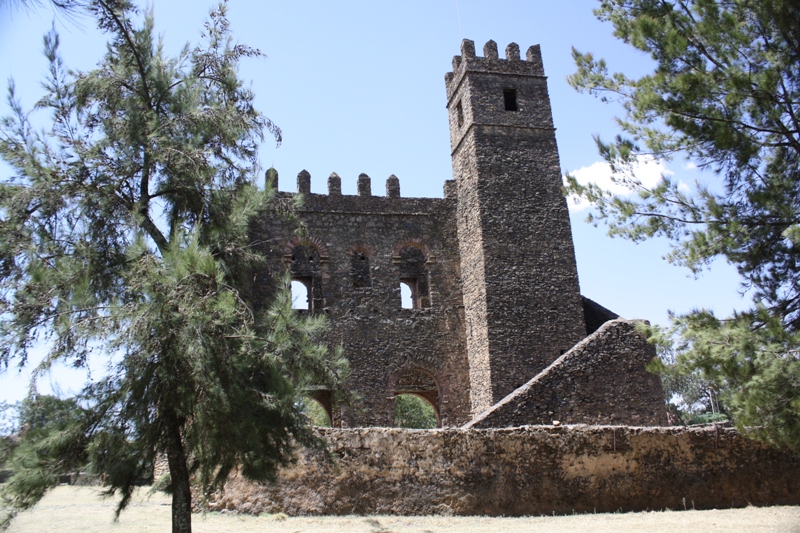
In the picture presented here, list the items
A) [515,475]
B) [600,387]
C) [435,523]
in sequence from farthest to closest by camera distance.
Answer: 1. [600,387]
2. [515,475]
3. [435,523]

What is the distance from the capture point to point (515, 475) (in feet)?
30.6

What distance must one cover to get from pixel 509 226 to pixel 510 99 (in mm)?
3722

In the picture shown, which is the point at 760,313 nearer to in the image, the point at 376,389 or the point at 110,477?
the point at 110,477

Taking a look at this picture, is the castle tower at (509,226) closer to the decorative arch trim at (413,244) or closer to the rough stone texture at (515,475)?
the decorative arch trim at (413,244)

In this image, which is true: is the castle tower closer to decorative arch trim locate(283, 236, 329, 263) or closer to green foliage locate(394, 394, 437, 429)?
decorative arch trim locate(283, 236, 329, 263)

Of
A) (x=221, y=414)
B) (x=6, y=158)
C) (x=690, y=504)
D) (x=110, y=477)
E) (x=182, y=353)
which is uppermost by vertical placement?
(x=6, y=158)

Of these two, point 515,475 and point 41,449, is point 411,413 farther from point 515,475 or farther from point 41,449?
point 41,449

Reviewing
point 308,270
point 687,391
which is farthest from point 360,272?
point 687,391

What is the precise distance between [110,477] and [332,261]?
10413 mm

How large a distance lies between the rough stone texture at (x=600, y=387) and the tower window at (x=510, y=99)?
6.55 meters

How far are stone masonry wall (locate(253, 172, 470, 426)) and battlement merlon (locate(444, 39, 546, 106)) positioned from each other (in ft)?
11.4

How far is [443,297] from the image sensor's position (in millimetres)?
16594

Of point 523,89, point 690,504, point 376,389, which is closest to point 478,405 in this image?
point 376,389

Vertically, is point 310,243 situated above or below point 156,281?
above
